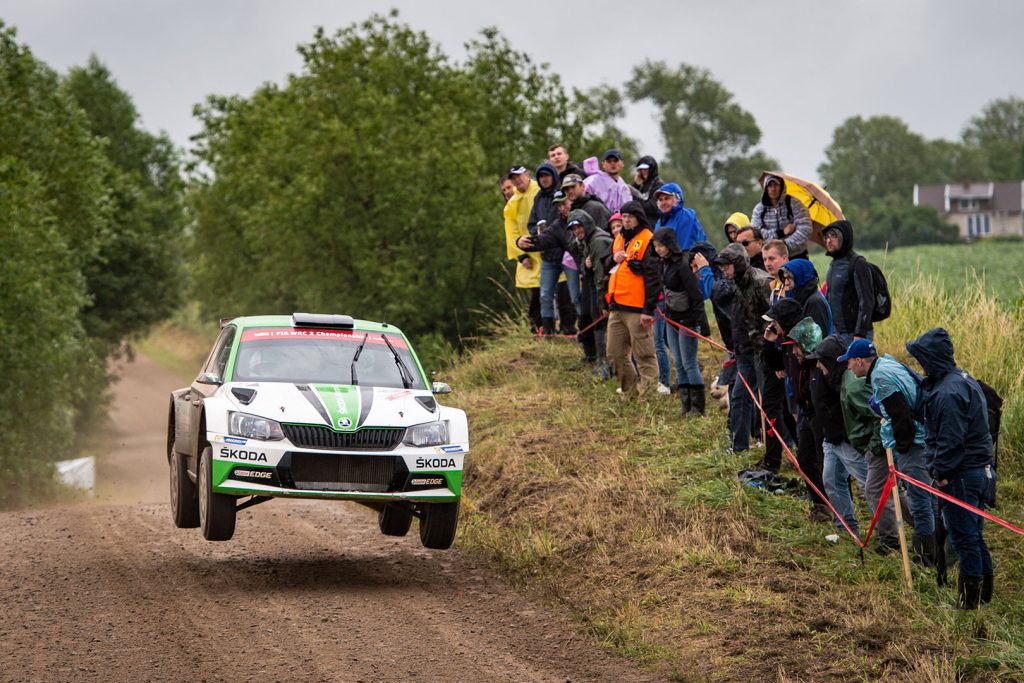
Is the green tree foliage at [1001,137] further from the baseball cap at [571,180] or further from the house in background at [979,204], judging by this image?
the baseball cap at [571,180]

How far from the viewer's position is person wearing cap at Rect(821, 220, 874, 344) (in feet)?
39.4

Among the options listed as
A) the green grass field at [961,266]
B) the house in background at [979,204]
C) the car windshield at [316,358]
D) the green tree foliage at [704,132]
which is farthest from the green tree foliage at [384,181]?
the house in background at [979,204]

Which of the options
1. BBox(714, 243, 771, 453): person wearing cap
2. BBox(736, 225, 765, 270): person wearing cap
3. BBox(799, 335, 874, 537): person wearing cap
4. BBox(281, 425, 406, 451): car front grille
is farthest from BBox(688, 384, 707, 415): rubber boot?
BBox(281, 425, 406, 451): car front grille

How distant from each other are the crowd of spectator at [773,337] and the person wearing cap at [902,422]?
11mm

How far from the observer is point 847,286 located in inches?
481

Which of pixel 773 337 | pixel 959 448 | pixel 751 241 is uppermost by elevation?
pixel 751 241

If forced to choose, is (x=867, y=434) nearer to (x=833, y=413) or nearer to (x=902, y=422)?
(x=833, y=413)

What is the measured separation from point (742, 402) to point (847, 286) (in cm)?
175

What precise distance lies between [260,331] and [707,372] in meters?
7.57

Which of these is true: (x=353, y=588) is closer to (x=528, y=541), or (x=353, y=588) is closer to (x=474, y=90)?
(x=528, y=541)

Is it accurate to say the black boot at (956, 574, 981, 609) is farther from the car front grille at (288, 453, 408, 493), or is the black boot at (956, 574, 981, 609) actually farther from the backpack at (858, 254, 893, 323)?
the car front grille at (288, 453, 408, 493)

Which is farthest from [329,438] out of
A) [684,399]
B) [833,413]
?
Result: [684,399]

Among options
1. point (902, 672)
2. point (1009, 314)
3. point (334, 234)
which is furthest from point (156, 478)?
point (902, 672)

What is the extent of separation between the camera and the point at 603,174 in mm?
17656
